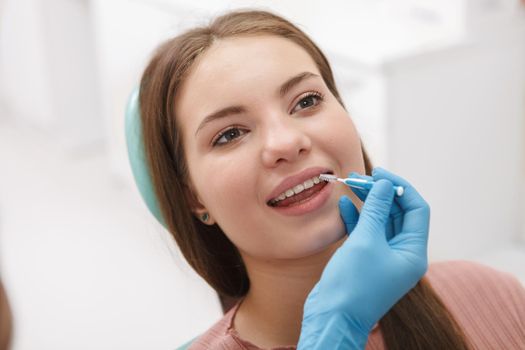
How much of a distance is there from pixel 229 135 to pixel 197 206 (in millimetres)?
183

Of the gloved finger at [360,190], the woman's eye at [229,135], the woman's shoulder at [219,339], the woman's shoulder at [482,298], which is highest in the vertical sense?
the woman's eye at [229,135]

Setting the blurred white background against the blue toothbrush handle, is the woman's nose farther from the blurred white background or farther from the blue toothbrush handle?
the blurred white background

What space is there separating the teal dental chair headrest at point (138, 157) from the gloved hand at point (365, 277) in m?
0.42

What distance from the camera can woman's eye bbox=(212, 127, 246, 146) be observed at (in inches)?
45.3

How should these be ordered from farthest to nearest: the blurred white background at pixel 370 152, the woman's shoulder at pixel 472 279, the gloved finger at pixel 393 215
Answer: the blurred white background at pixel 370 152
the woman's shoulder at pixel 472 279
the gloved finger at pixel 393 215

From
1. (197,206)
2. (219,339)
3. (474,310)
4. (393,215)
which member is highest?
(197,206)

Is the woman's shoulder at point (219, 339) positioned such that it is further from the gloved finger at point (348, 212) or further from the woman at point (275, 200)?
the gloved finger at point (348, 212)

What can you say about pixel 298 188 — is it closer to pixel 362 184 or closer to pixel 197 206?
pixel 362 184

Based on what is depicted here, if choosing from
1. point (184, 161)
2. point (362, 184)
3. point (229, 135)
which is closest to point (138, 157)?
point (184, 161)

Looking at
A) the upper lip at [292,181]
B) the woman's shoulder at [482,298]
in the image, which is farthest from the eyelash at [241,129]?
the woman's shoulder at [482,298]

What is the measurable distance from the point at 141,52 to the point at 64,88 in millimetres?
1208

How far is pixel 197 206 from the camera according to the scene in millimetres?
1287

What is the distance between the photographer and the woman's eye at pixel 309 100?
1167mm

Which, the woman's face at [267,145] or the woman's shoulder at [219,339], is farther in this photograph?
the woman's shoulder at [219,339]
